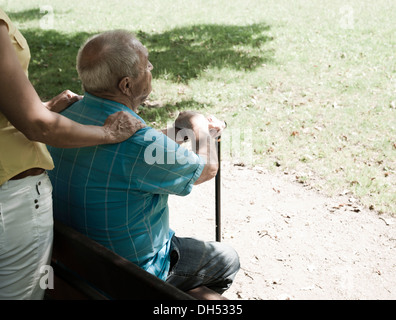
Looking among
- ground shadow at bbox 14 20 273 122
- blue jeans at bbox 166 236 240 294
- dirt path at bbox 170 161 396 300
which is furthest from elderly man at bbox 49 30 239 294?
ground shadow at bbox 14 20 273 122

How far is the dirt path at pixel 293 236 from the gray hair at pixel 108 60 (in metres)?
2.05

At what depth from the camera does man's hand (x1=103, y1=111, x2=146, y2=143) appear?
199cm

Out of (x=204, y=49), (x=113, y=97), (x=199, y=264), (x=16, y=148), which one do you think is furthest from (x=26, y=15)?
(x=16, y=148)

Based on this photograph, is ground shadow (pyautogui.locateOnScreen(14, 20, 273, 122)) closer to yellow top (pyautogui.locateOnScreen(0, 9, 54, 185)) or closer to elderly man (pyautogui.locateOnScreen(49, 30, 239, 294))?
elderly man (pyautogui.locateOnScreen(49, 30, 239, 294))

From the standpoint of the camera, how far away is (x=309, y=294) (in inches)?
138

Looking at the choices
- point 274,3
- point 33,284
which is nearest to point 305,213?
point 33,284

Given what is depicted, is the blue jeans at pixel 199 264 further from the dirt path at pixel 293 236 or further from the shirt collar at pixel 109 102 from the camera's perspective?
the dirt path at pixel 293 236

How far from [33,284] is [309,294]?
224cm

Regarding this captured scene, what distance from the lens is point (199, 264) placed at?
2506 mm

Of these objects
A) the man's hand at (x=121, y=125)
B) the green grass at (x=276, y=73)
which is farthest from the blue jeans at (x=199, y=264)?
the green grass at (x=276, y=73)

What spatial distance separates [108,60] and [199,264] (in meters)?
1.13

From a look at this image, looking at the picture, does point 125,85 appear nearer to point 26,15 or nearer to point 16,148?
point 16,148

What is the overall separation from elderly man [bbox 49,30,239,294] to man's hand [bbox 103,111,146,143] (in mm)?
33

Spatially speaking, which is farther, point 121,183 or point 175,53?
point 175,53
